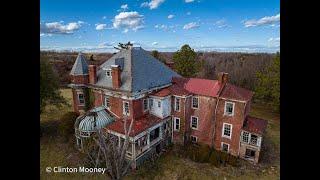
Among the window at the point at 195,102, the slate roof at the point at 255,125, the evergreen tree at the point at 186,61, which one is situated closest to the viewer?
the evergreen tree at the point at 186,61

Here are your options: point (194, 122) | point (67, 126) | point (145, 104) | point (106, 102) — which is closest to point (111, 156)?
point (106, 102)

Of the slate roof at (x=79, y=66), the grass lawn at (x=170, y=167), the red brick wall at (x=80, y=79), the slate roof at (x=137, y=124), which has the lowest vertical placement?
the grass lawn at (x=170, y=167)

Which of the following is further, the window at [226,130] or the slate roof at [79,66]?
the window at [226,130]

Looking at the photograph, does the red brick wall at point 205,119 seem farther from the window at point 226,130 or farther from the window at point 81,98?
the window at point 81,98

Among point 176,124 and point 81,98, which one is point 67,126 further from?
point 176,124

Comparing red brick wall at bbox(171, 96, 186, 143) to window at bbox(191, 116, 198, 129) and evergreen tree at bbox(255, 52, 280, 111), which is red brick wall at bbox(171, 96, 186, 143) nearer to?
window at bbox(191, 116, 198, 129)

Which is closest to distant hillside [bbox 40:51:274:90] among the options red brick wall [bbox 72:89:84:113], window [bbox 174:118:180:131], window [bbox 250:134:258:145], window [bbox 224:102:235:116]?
red brick wall [bbox 72:89:84:113]

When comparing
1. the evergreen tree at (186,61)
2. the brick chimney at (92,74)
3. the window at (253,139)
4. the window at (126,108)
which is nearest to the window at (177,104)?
the evergreen tree at (186,61)
